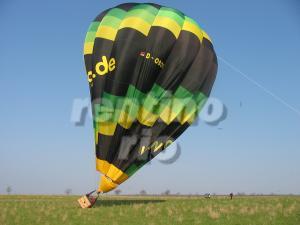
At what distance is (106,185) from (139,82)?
587 centimetres

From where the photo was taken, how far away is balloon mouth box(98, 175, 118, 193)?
21.9 metres

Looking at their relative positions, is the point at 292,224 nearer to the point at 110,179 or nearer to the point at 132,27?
the point at 110,179

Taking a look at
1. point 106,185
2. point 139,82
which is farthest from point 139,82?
point 106,185

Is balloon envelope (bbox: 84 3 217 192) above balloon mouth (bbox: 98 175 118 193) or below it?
above

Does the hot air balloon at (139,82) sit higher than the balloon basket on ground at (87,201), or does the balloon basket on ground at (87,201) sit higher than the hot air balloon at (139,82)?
the hot air balloon at (139,82)

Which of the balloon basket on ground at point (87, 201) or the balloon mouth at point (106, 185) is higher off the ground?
the balloon mouth at point (106, 185)

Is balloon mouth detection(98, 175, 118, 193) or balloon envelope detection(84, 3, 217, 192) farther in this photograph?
balloon envelope detection(84, 3, 217, 192)

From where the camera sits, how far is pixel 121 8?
25.1 meters

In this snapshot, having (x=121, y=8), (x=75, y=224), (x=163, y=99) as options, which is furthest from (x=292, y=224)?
(x=121, y=8)

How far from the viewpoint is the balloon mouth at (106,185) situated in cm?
2189

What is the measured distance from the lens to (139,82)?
75.3ft

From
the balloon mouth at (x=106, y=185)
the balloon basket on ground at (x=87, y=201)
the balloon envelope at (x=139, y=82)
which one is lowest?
the balloon basket on ground at (x=87, y=201)

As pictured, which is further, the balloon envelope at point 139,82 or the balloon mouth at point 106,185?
the balloon envelope at point 139,82

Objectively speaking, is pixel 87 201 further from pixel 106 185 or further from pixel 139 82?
pixel 139 82
